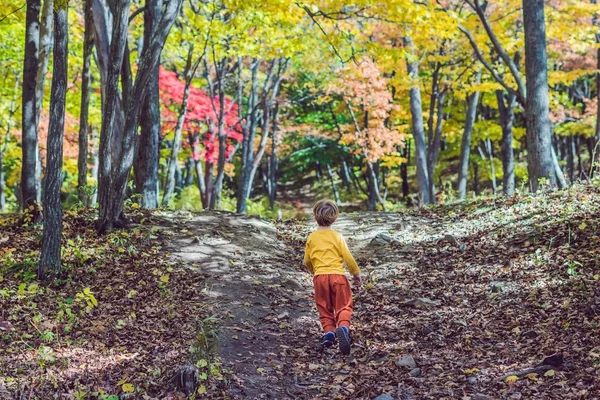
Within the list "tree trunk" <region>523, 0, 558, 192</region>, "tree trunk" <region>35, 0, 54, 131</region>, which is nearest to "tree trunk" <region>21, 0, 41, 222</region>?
"tree trunk" <region>35, 0, 54, 131</region>

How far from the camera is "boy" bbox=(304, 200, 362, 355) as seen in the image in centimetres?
573

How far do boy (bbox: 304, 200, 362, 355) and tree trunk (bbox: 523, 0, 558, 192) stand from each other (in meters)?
6.30

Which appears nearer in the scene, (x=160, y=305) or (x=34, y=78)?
(x=160, y=305)

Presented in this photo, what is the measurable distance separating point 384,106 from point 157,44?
12.8 metres

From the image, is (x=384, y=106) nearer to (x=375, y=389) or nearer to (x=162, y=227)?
(x=162, y=227)

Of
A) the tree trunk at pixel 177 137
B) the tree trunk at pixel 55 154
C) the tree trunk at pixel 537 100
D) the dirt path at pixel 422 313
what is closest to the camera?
the dirt path at pixel 422 313

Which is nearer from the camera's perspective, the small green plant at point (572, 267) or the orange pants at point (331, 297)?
the orange pants at point (331, 297)

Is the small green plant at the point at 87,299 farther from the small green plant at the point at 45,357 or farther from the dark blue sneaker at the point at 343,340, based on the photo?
the dark blue sneaker at the point at 343,340

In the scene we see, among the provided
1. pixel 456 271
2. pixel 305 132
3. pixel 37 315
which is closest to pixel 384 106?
pixel 305 132

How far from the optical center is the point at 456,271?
777cm

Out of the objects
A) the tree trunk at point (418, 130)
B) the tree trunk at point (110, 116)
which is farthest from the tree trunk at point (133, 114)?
the tree trunk at point (418, 130)

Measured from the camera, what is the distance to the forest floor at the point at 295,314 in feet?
14.7

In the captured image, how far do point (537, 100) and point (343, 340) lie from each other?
7558 millimetres

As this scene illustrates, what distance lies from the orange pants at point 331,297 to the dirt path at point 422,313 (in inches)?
13.0
